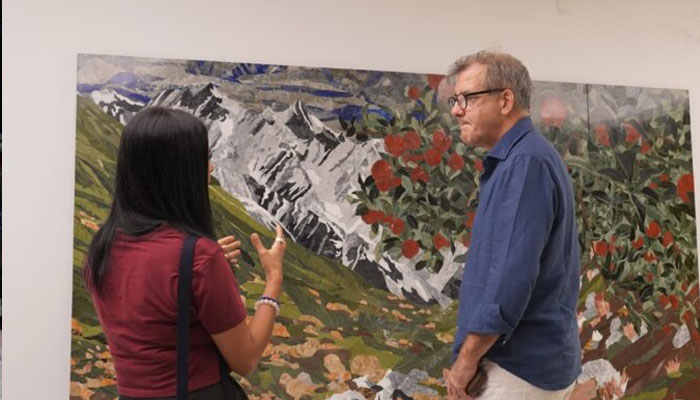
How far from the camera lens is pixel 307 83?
11.4ft

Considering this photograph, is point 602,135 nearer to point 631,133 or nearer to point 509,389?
point 631,133

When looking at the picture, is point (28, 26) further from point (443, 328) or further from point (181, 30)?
point (443, 328)

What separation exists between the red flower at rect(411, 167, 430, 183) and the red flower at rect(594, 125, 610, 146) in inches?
34.3

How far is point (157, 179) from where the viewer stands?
5.63 feet

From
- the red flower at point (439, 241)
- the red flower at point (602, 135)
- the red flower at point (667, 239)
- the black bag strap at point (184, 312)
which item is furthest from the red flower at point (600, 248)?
the black bag strap at point (184, 312)

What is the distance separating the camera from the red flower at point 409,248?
3.53m

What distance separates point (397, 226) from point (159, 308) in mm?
1973

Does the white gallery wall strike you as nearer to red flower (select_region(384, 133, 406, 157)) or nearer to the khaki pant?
red flower (select_region(384, 133, 406, 157))

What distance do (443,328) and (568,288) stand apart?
1.38 meters

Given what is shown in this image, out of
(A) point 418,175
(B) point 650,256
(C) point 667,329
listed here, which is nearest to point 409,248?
→ (A) point 418,175

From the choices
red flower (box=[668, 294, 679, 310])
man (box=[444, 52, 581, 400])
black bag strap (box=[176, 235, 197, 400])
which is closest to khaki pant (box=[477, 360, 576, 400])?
man (box=[444, 52, 581, 400])

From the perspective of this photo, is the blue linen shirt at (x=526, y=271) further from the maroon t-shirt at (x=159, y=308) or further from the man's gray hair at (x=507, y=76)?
the maroon t-shirt at (x=159, y=308)

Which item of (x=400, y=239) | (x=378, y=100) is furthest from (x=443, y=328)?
(x=378, y=100)

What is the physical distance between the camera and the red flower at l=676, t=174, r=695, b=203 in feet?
12.7
